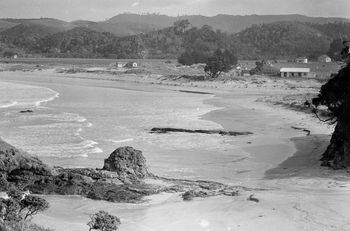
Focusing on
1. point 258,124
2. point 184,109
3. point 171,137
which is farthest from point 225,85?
point 171,137

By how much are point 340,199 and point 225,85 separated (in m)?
62.8

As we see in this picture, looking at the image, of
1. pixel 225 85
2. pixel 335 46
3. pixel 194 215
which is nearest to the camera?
pixel 194 215

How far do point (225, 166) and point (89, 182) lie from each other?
740 cm

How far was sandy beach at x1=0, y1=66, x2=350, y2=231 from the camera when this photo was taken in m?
16.1

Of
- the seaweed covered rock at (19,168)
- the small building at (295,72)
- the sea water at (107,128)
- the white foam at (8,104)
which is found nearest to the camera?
the seaweed covered rock at (19,168)

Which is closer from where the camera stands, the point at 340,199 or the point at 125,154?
the point at 340,199

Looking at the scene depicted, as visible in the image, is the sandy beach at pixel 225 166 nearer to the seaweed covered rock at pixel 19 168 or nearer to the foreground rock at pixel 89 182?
the foreground rock at pixel 89 182

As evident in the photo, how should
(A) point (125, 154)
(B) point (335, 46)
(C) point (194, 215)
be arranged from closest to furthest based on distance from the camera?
(C) point (194, 215)
(A) point (125, 154)
(B) point (335, 46)

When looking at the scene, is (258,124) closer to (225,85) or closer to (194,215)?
(194,215)

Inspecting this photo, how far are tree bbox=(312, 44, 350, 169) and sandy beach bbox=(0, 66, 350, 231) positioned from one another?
2.47 feet

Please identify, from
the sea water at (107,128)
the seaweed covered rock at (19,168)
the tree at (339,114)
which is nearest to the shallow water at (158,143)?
the sea water at (107,128)

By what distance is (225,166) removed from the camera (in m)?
24.8

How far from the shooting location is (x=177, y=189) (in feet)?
64.8

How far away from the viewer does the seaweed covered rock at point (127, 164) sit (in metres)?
20.6
